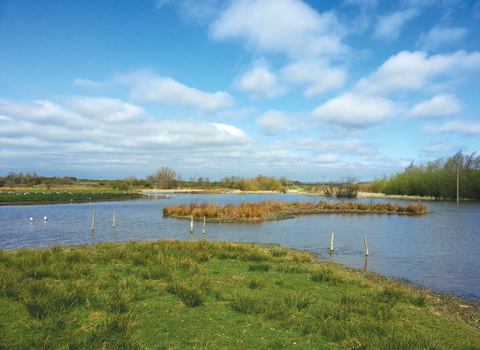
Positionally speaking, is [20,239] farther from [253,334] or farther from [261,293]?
[253,334]

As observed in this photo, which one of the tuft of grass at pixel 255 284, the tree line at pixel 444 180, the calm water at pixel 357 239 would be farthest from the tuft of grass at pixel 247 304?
the tree line at pixel 444 180

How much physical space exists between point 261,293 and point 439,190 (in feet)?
275

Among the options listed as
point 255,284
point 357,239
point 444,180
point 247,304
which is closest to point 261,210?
point 357,239

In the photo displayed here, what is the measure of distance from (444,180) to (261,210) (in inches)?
2371

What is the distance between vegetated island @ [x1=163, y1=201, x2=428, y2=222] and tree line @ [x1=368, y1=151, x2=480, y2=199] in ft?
113

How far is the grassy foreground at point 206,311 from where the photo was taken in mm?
5570

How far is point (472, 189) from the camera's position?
71.1 m

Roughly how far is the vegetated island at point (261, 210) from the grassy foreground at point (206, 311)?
20484 millimetres

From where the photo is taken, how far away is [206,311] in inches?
279

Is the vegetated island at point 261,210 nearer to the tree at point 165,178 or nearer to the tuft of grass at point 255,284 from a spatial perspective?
the tuft of grass at point 255,284

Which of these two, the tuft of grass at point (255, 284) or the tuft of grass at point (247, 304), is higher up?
the tuft of grass at point (247, 304)

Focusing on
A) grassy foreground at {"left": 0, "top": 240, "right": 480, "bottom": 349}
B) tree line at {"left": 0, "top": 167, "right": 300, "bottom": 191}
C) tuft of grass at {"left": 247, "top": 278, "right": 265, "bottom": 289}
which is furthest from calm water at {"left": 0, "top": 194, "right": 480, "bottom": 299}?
tree line at {"left": 0, "top": 167, "right": 300, "bottom": 191}

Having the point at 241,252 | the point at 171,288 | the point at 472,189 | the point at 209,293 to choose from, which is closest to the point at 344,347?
the point at 209,293

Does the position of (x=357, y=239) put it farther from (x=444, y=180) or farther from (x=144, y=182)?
(x=144, y=182)
